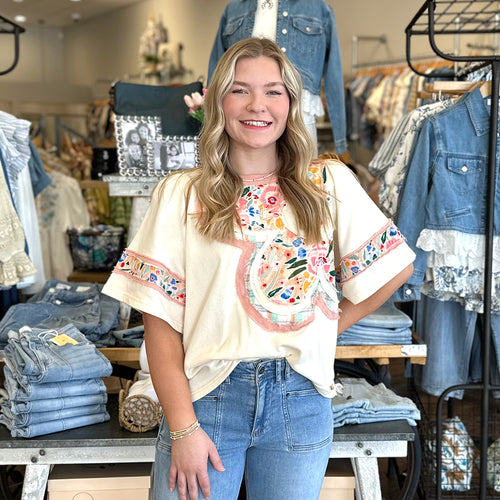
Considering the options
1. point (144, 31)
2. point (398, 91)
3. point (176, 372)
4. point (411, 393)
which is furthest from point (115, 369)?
point (144, 31)

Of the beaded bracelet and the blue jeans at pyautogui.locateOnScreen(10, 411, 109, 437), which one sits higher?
the beaded bracelet

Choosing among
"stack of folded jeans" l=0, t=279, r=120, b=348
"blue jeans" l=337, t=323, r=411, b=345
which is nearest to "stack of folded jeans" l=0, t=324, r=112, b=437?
"stack of folded jeans" l=0, t=279, r=120, b=348

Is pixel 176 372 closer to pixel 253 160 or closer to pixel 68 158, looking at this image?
pixel 253 160

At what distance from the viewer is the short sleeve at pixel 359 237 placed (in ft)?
5.78

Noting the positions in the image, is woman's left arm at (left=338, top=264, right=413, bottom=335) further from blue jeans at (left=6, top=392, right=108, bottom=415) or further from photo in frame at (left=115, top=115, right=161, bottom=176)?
photo in frame at (left=115, top=115, right=161, bottom=176)

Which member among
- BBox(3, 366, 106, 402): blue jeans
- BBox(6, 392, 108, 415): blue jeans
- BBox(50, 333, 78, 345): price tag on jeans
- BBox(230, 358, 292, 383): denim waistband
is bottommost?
BBox(6, 392, 108, 415): blue jeans

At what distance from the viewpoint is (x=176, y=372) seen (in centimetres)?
167

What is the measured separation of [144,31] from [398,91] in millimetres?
5415

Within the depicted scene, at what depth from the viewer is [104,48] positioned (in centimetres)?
1135

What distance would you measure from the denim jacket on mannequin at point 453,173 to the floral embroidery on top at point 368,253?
1.16 metres

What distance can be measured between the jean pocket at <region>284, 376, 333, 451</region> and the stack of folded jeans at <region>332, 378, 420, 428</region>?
0.86 meters

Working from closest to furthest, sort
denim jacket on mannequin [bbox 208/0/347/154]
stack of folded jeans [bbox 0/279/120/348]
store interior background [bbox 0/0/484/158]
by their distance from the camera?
stack of folded jeans [bbox 0/279/120/348]
denim jacket on mannequin [bbox 208/0/347/154]
store interior background [bbox 0/0/484/158]

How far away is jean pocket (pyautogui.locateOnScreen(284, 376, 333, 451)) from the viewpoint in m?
1.64

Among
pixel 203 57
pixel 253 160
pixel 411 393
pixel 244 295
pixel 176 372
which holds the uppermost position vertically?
pixel 203 57
